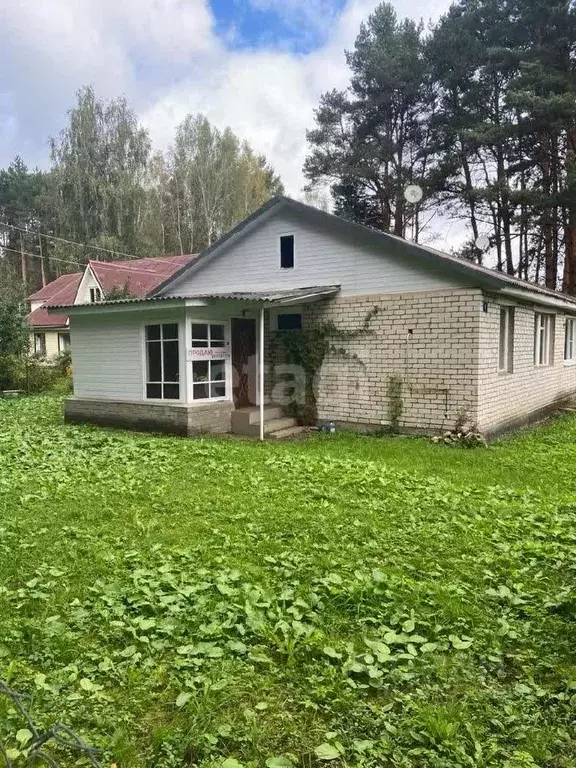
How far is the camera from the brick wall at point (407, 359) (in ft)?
30.4

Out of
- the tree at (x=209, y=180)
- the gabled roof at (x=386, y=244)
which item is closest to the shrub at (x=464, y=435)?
the gabled roof at (x=386, y=244)

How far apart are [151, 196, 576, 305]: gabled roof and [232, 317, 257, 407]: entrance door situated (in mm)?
2247

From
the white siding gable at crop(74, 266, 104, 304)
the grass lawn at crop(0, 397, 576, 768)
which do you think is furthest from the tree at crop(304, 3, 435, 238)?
the grass lawn at crop(0, 397, 576, 768)

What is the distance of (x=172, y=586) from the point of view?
12.3 ft

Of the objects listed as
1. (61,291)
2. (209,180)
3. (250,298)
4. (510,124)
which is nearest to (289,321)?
(250,298)

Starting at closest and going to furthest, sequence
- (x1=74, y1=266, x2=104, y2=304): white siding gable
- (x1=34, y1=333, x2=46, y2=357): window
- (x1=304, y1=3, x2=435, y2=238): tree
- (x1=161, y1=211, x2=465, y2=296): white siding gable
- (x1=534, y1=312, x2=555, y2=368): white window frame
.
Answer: (x1=161, y1=211, x2=465, y2=296): white siding gable, (x1=534, y1=312, x2=555, y2=368): white window frame, (x1=304, y1=3, x2=435, y2=238): tree, (x1=74, y1=266, x2=104, y2=304): white siding gable, (x1=34, y1=333, x2=46, y2=357): window

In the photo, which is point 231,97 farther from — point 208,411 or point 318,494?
point 318,494

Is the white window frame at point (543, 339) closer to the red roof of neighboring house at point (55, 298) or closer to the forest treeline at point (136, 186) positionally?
the red roof of neighboring house at point (55, 298)

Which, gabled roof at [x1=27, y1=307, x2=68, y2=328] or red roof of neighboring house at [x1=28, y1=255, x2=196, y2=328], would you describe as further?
gabled roof at [x1=27, y1=307, x2=68, y2=328]

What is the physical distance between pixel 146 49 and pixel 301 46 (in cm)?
569

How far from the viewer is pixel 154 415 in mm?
10500

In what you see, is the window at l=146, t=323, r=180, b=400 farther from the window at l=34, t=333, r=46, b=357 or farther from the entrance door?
the window at l=34, t=333, r=46, b=357

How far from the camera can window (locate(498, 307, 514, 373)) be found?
1055cm

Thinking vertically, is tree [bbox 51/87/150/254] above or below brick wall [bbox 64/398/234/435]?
→ above
